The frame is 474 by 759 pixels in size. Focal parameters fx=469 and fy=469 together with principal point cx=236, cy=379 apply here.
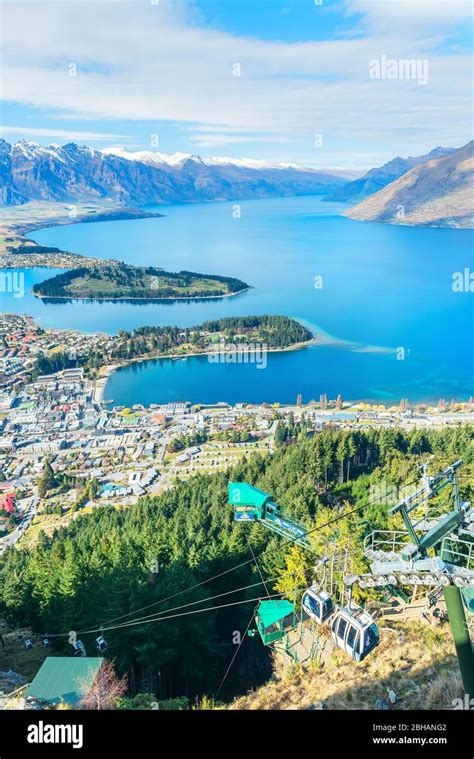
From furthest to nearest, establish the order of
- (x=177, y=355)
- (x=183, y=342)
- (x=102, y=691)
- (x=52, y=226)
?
(x=52, y=226)
(x=183, y=342)
(x=177, y=355)
(x=102, y=691)

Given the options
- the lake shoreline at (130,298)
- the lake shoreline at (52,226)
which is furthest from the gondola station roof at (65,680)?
the lake shoreline at (52,226)

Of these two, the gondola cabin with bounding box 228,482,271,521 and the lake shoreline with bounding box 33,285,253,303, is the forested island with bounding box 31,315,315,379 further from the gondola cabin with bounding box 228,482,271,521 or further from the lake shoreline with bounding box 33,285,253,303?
the gondola cabin with bounding box 228,482,271,521

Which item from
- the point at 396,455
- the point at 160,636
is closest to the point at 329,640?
the point at 160,636

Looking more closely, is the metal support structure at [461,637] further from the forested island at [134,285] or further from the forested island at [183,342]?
the forested island at [134,285]

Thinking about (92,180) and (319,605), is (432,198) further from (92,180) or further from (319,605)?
(92,180)

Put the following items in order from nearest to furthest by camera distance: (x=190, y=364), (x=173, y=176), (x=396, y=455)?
(x=396, y=455) → (x=190, y=364) → (x=173, y=176)

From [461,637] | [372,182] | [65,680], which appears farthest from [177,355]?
[372,182]

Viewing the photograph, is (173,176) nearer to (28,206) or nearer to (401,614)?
(28,206)
